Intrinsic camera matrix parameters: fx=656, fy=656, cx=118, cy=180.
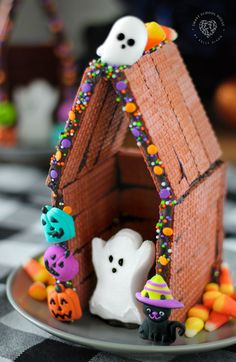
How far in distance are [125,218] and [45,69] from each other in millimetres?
942

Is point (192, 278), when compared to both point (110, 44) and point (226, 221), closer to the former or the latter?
point (110, 44)

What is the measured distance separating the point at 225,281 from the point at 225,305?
0.32 feet

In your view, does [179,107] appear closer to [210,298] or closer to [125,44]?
[125,44]

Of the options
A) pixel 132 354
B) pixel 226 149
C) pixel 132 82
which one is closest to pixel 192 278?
pixel 132 354

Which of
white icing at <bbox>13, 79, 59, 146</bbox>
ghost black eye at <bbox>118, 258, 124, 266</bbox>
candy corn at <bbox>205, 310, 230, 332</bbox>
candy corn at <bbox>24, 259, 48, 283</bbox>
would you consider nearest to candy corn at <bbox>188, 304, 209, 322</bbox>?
candy corn at <bbox>205, 310, 230, 332</bbox>

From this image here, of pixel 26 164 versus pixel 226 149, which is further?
pixel 226 149

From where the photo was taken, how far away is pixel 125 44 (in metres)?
0.74

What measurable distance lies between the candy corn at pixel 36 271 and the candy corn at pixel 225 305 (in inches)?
9.7

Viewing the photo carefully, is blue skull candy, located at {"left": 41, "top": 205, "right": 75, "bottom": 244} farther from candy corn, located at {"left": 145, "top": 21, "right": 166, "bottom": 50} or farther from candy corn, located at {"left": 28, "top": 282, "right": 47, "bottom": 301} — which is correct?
candy corn, located at {"left": 145, "top": 21, "right": 166, "bottom": 50}

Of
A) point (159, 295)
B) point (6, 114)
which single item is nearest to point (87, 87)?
point (159, 295)

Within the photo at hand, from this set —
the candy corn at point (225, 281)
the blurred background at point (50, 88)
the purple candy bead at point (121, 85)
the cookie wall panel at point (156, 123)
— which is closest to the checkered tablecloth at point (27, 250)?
the blurred background at point (50, 88)

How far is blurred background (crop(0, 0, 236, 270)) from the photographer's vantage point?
143cm

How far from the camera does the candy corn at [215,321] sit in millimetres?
822

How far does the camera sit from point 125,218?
0.96 m
